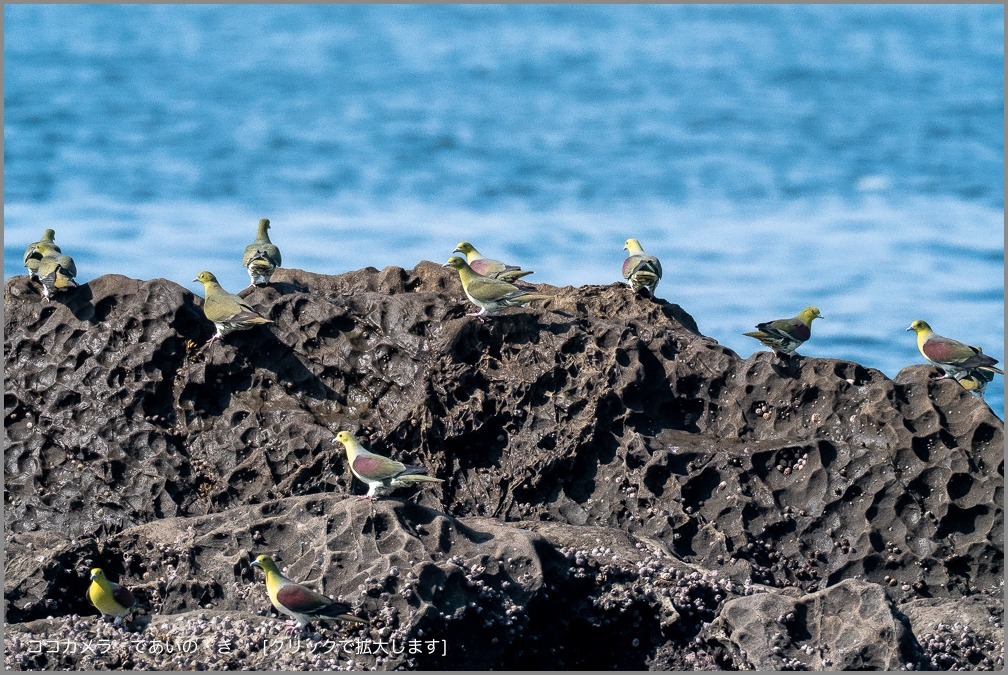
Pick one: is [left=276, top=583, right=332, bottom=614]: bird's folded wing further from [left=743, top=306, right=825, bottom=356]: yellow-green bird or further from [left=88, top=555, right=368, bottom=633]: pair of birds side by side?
[left=743, top=306, right=825, bottom=356]: yellow-green bird

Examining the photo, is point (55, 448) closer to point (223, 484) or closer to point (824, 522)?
point (223, 484)

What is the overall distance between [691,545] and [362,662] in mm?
2933

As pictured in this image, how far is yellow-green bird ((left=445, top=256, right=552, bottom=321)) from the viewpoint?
37.3ft

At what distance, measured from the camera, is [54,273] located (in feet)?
39.4

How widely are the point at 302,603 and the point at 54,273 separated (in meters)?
4.29

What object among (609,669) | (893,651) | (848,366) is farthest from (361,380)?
(893,651)

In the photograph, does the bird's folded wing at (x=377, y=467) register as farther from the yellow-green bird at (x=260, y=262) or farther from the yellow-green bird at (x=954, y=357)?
the yellow-green bird at (x=954, y=357)

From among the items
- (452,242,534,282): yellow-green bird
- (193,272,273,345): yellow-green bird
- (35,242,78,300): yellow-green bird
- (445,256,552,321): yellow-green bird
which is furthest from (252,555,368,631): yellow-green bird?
(35,242,78,300): yellow-green bird

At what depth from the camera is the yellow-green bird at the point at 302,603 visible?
29.9ft

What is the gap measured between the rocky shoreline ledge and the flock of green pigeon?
0.15 metres

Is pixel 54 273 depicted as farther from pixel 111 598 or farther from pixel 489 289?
pixel 489 289

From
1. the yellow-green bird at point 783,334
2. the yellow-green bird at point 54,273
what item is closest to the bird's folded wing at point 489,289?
the yellow-green bird at point 783,334

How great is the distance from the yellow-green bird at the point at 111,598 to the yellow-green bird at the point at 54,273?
314 cm

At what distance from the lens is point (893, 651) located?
9.17m
